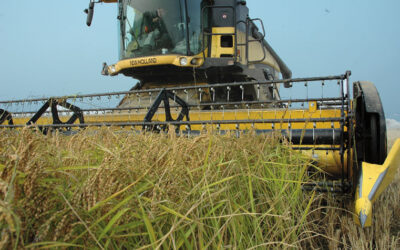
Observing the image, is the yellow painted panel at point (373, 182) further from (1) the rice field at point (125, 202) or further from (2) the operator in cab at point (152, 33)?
Result: (2) the operator in cab at point (152, 33)

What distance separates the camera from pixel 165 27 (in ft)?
15.1

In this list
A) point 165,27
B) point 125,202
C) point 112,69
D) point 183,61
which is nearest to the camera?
point 125,202

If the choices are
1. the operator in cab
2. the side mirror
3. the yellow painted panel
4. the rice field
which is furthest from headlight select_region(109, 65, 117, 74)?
the yellow painted panel

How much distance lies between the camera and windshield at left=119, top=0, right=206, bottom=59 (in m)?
4.59

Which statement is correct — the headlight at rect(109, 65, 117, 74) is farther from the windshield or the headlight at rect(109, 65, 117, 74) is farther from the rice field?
the rice field

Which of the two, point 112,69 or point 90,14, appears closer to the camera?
point 90,14

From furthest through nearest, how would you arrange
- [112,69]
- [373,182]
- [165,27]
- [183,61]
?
[112,69] < [165,27] < [183,61] < [373,182]

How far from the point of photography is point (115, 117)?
4586 millimetres

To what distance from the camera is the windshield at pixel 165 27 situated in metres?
4.59

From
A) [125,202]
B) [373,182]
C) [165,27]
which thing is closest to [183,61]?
[165,27]

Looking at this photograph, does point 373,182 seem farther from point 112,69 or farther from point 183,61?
point 112,69

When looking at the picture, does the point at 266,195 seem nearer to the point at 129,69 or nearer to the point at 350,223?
the point at 350,223

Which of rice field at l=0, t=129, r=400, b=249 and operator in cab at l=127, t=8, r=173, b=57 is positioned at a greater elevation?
operator in cab at l=127, t=8, r=173, b=57

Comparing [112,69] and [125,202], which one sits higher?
[112,69]
